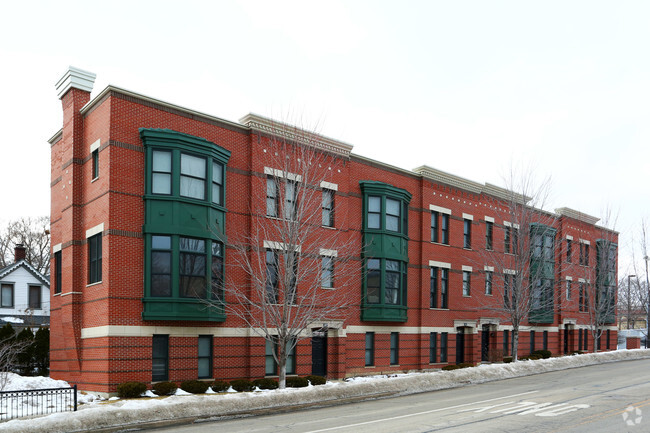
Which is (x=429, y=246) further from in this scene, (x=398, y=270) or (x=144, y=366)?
(x=144, y=366)

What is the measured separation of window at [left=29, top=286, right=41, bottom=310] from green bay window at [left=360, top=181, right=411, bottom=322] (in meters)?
29.3

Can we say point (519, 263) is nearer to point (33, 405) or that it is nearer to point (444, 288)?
point (444, 288)

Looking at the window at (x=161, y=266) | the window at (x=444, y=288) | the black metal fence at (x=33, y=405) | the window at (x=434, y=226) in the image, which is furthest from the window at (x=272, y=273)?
the window at (x=444, y=288)

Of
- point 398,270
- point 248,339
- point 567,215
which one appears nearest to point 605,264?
point 567,215

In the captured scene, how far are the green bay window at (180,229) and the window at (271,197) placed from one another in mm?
3330

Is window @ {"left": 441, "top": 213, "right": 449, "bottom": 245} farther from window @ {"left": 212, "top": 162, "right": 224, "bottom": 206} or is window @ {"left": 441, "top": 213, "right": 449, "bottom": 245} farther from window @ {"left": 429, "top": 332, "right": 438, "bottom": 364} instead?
window @ {"left": 212, "top": 162, "right": 224, "bottom": 206}

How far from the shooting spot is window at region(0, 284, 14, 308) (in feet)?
144

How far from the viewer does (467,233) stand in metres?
37.3

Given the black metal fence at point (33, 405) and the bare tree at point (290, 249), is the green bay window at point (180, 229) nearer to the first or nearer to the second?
the bare tree at point (290, 249)

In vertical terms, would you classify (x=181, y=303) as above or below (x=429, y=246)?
below

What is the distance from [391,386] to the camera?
23.3 meters

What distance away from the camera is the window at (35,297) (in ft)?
149

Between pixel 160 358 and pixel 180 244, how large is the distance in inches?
173

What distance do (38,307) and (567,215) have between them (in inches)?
1674
